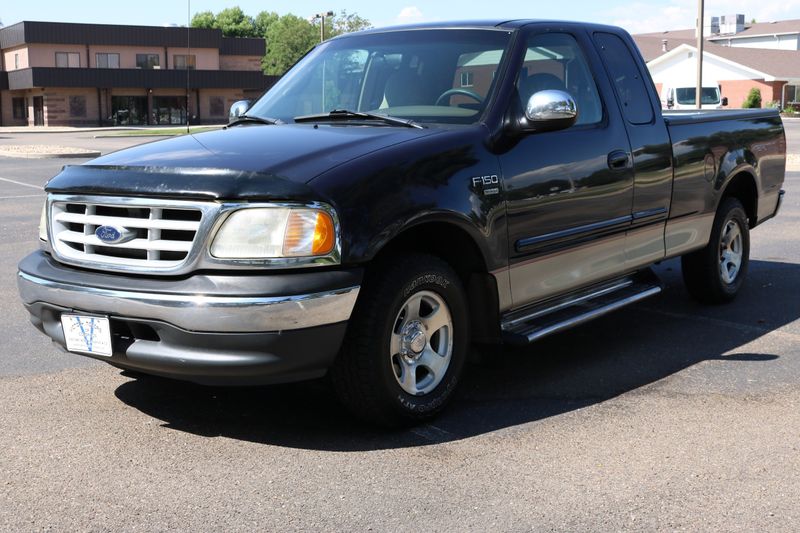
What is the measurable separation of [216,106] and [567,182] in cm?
6954

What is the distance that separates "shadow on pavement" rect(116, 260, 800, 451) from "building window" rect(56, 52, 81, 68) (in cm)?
6667

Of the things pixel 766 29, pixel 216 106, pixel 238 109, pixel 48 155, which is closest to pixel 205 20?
pixel 216 106

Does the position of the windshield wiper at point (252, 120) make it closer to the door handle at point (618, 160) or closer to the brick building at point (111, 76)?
the door handle at point (618, 160)

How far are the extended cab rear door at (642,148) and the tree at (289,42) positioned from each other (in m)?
99.2

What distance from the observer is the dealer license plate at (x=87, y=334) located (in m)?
4.26

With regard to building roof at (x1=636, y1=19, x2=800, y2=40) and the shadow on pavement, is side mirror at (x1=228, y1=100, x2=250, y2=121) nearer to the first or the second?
the shadow on pavement

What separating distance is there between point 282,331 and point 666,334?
352 cm

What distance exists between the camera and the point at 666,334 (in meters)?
6.66

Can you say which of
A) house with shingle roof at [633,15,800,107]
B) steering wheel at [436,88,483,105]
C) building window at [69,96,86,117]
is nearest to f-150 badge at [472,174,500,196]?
steering wheel at [436,88,483,105]

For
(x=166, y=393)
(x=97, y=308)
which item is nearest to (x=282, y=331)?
(x=97, y=308)

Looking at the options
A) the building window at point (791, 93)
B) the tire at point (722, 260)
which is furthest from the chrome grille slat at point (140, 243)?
the building window at point (791, 93)

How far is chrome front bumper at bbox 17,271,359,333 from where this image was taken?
397 cm

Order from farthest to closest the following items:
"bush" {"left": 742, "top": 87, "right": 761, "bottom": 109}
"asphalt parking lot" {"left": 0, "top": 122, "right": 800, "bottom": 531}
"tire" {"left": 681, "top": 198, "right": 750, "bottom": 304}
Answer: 1. "bush" {"left": 742, "top": 87, "right": 761, "bottom": 109}
2. "tire" {"left": 681, "top": 198, "right": 750, "bottom": 304}
3. "asphalt parking lot" {"left": 0, "top": 122, "right": 800, "bottom": 531}

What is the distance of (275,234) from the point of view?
407cm
